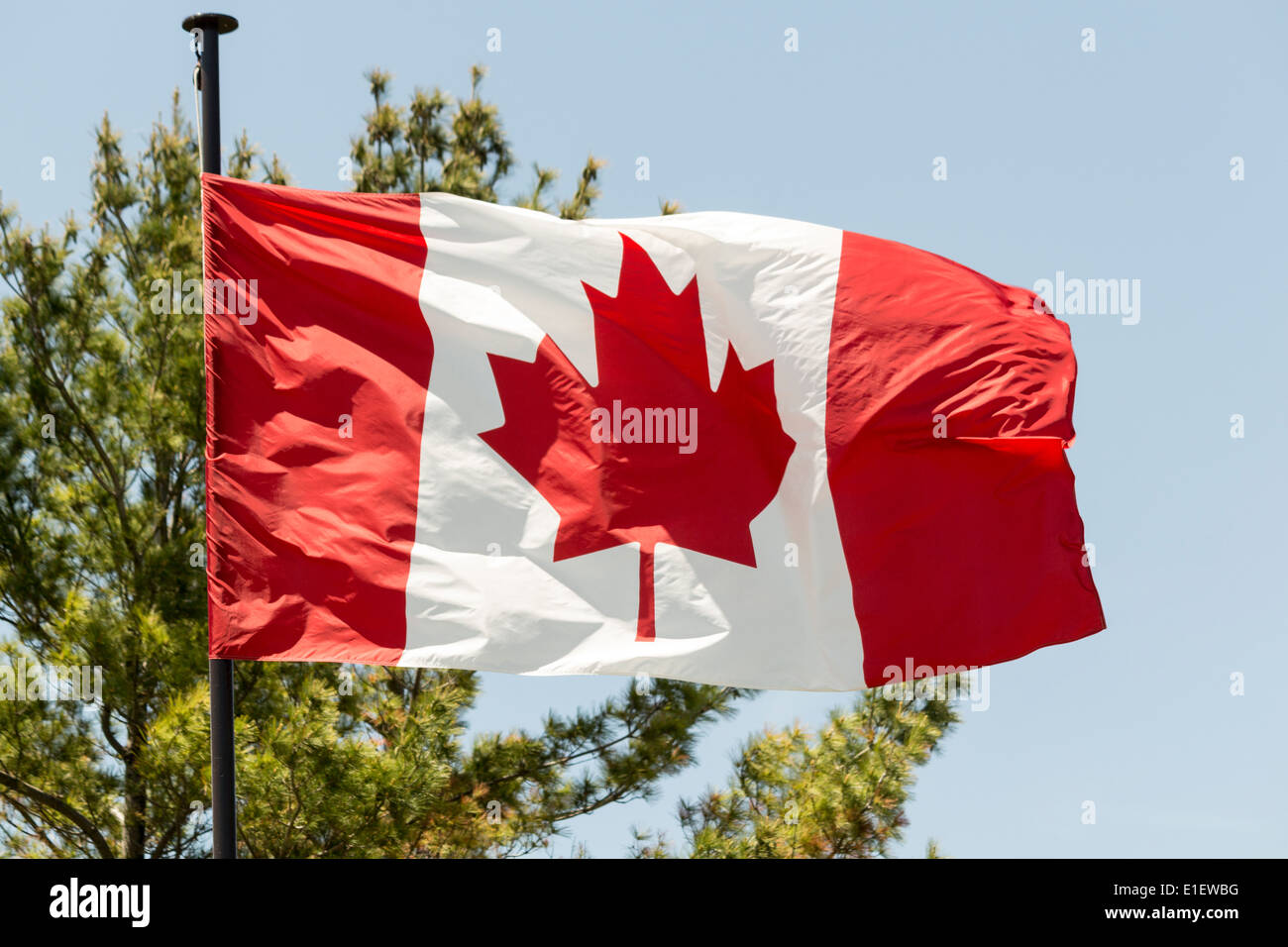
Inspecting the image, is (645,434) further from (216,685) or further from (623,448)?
(216,685)

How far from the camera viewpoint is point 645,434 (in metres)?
5.67

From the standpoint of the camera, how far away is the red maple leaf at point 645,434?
217 inches

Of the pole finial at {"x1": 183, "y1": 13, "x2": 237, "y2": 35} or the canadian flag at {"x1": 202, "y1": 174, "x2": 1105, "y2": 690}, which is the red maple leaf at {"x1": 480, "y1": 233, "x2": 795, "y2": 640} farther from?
the pole finial at {"x1": 183, "y1": 13, "x2": 237, "y2": 35}

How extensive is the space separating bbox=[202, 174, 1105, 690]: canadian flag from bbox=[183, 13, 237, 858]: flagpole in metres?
0.12

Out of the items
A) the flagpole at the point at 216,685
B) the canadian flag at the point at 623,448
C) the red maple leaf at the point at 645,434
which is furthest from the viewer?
the red maple leaf at the point at 645,434

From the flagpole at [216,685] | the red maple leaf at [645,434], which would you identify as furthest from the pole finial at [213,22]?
the red maple leaf at [645,434]

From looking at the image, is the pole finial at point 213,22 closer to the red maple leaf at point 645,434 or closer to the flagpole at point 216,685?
the flagpole at point 216,685

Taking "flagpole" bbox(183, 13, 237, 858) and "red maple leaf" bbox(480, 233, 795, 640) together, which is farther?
"red maple leaf" bbox(480, 233, 795, 640)

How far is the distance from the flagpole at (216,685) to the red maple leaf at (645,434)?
1.30 m

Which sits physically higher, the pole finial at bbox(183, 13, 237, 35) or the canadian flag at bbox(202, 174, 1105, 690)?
the pole finial at bbox(183, 13, 237, 35)

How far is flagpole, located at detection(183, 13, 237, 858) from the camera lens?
15.1ft

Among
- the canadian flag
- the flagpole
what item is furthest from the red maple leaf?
the flagpole
